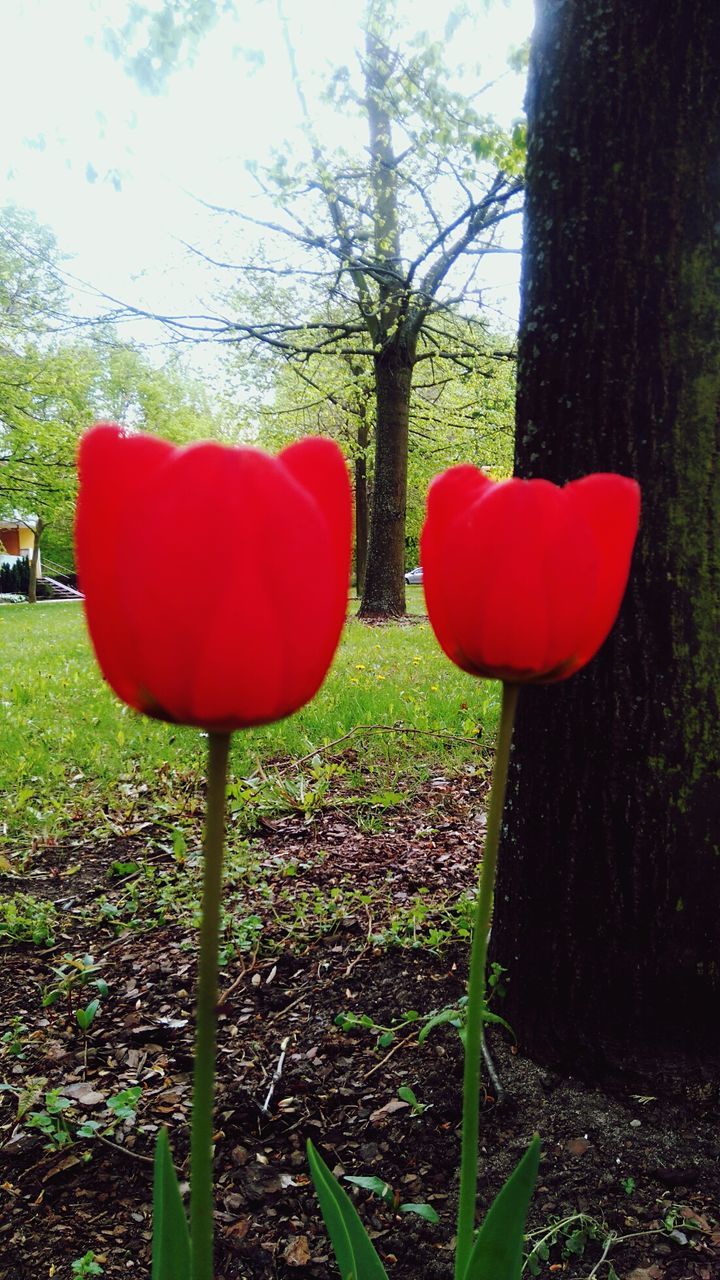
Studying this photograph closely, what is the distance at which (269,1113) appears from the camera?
6.21 ft

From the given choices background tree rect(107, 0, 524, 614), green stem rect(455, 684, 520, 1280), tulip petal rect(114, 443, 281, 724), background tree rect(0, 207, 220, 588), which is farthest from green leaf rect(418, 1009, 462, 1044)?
background tree rect(0, 207, 220, 588)

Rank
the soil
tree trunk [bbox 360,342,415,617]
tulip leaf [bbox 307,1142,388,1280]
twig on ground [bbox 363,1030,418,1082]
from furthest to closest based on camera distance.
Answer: tree trunk [bbox 360,342,415,617] → twig on ground [bbox 363,1030,418,1082] → the soil → tulip leaf [bbox 307,1142,388,1280]

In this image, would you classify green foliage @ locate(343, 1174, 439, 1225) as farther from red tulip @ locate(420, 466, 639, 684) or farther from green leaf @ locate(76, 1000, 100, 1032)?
red tulip @ locate(420, 466, 639, 684)

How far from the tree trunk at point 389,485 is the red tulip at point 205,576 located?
1137 centimetres

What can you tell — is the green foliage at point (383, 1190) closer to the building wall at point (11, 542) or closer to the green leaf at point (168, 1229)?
the green leaf at point (168, 1229)

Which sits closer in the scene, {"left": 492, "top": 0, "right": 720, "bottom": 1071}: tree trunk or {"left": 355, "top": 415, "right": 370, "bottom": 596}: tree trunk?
{"left": 492, "top": 0, "right": 720, "bottom": 1071}: tree trunk

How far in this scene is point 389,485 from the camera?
11.9 m

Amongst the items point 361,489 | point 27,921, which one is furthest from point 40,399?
point 27,921

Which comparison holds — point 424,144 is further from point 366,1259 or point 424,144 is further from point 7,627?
point 7,627

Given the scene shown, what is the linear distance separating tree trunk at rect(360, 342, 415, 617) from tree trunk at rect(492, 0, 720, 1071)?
33.1 feet

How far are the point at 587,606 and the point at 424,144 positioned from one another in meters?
9.45

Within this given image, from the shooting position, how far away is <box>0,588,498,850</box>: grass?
386 centimetres

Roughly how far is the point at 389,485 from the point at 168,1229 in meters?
11.4

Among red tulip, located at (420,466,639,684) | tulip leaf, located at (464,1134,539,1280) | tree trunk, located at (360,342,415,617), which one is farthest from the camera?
tree trunk, located at (360,342,415,617)
